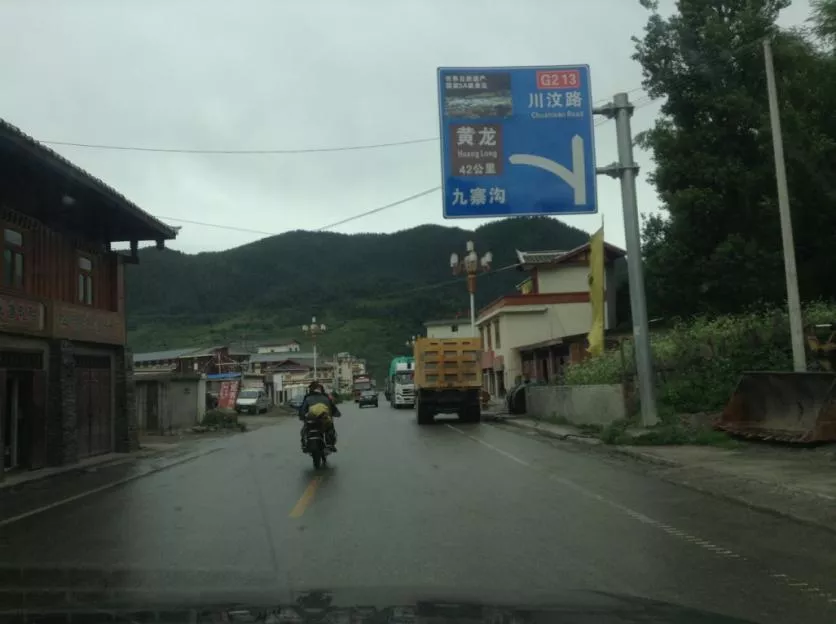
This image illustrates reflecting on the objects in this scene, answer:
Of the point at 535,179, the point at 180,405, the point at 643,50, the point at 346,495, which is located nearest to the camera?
the point at 346,495

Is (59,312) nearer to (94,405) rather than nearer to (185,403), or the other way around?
(94,405)

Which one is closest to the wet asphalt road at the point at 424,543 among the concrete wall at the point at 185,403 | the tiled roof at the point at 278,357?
the concrete wall at the point at 185,403

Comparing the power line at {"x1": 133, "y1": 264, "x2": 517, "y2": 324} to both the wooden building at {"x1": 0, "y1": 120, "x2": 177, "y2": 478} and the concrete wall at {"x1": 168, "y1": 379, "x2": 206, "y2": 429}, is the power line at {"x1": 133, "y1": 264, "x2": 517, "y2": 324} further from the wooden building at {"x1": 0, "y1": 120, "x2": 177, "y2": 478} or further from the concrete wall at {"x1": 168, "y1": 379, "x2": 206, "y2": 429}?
the wooden building at {"x1": 0, "y1": 120, "x2": 177, "y2": 478}

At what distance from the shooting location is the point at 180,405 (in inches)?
1334

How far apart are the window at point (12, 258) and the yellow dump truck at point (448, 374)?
55.2 ft

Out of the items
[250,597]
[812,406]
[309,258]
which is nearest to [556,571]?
[250,597]

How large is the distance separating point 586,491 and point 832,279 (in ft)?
75.1

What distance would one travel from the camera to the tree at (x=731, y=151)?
1091 inches

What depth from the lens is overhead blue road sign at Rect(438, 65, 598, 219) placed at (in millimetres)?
16875

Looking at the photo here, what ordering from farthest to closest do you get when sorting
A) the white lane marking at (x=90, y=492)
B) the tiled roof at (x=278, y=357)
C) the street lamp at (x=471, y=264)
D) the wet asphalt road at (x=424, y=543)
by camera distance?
1. the tiled roof at (x=278, y=357)
2. the street lamp at (x=471, y=264)
3. the white lane marking at (x=90, y=492)
4. the wet asphalt road at (x=424, y=543)

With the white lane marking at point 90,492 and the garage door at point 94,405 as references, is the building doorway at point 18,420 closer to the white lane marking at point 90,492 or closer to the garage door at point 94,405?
the garage door at point 94,405

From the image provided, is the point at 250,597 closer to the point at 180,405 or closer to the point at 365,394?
the point at 180,405

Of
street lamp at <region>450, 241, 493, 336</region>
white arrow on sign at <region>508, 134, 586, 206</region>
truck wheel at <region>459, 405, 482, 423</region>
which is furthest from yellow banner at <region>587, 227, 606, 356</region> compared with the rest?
street lamp at <region>450, 241, 493, 336</region>

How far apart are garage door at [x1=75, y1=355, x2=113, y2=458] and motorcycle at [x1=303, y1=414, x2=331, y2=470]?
7274 mm
